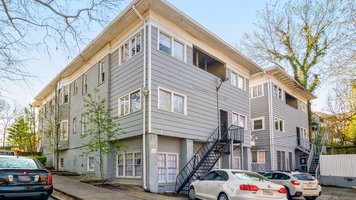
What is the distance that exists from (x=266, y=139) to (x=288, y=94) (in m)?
6.96

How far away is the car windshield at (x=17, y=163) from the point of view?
8352mm

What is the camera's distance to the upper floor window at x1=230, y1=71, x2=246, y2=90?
21.0m

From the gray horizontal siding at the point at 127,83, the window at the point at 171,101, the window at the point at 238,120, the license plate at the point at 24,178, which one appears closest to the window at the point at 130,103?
the gray horizontal siding at the point at 127,83

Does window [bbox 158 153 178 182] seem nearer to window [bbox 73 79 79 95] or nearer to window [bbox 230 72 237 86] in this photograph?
window [bbox 230 72 237 86]

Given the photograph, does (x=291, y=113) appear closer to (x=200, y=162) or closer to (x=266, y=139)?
(x=266, y=139)

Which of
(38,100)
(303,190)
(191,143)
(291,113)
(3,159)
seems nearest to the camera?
(3,159)

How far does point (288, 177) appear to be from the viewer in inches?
549

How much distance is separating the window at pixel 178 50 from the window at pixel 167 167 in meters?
5.20

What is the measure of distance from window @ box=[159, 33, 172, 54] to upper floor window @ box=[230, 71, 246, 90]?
673 cm

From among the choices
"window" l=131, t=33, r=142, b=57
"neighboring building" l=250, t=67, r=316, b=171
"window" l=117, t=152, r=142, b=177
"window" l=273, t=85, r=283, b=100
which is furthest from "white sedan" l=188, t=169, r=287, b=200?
"window" l=273, t=85, r=283, b=100

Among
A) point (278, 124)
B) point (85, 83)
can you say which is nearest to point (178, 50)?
point (85, 83)

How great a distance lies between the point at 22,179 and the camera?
26.8 feet

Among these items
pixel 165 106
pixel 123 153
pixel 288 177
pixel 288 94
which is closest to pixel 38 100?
pixel 123 153

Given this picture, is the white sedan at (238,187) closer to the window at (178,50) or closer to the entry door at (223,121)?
the window at (178,50)
